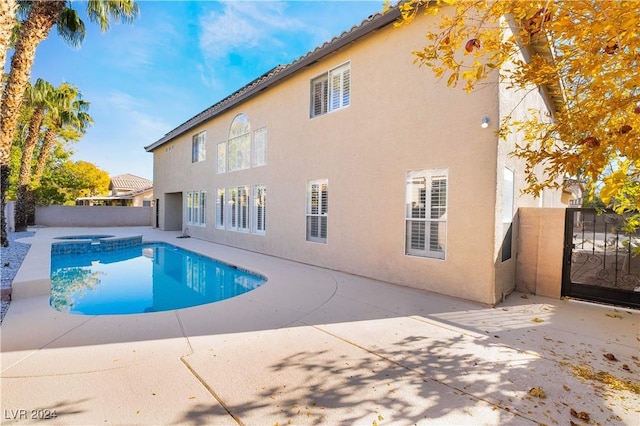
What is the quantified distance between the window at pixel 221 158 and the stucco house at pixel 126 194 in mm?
21403

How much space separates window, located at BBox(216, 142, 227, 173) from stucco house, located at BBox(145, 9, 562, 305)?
97.6 inches

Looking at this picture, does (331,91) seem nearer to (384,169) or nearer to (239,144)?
(384,169)

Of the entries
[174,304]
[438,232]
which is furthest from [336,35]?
[174,304]

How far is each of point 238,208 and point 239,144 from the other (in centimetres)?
336

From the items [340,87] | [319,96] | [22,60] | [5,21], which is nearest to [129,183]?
[22,60]

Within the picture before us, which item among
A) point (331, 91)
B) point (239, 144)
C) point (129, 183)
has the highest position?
point (331, 91)

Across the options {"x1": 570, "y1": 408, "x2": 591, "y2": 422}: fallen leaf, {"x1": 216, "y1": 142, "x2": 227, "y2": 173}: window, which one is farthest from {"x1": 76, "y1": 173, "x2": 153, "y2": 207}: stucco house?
{"x1": 570, "y1": 408, "x2": 591, "y2": 422}: fallen leaf

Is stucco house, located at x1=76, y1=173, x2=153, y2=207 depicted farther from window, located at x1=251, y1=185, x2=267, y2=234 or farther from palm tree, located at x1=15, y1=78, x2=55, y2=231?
window, located at x1=251, y1=185, x2=267, y2=234

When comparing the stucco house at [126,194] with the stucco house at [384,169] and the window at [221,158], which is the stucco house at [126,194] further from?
the stucco house at [384,169]

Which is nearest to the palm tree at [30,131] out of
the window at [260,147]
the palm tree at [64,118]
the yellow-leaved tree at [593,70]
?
the palm tree at [64,118]

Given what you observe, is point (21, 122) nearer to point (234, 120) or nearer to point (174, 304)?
point (234, 120)

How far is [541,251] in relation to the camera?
7.71 metres

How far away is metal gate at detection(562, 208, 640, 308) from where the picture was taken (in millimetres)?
6898

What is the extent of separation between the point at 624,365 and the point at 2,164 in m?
18.2
